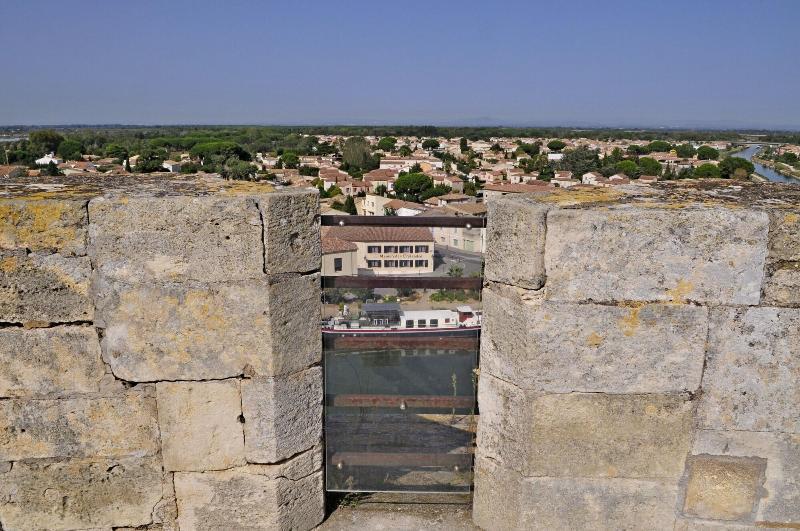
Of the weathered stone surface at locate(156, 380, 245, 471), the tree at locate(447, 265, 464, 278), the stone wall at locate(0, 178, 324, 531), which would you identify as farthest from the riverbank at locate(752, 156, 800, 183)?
the weathered stone surface at locate(156, 380, 245, 471)

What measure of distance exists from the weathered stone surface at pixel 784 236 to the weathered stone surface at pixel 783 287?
0.04m

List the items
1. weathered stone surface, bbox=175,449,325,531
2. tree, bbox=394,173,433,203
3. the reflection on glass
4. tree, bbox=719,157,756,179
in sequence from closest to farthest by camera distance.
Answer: weathered stone surface, bbox=175,449,325,531, the reflection on glass, tree, bbox=719,157,756,179, tree, bbox=394,173,433,203

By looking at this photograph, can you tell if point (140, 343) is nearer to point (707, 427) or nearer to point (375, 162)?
point (707, 427)

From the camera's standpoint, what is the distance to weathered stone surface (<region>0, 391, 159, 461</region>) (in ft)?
7.34

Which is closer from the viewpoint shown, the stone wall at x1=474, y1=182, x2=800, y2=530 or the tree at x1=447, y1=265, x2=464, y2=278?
the stone wall at x1=474, y1=182, x2=800, y2=530

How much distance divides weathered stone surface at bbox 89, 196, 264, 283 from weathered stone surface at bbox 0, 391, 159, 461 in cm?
53

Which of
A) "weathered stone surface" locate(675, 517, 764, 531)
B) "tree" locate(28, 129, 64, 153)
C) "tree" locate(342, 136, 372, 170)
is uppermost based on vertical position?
"tree" locate(28, 129, 64, 153)

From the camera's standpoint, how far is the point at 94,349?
7.18ft

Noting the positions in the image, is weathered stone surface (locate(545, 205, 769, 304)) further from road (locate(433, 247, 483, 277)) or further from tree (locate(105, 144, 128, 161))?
tree (locate(105, 144, 128, 161))

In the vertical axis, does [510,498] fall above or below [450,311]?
below

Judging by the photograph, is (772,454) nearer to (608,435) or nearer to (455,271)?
(608,435)

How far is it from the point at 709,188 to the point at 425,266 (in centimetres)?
161

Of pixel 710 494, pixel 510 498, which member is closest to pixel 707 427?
pixel 710 494

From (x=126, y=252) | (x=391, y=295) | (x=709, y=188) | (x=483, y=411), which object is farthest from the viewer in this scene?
(x=391, y=295)
